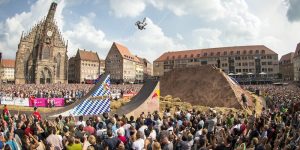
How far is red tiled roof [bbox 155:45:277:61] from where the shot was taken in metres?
120

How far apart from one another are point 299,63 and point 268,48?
12.3 m

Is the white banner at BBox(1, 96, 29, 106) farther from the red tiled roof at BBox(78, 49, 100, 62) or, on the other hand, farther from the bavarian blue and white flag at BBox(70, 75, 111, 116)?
the red tiled roof at BBox(78, 49, 100, 62)

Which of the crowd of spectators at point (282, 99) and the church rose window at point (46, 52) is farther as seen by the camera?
the church rose window at point (46, 52)

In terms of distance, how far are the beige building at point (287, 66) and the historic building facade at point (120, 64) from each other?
213 feet

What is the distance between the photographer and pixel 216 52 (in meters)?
126

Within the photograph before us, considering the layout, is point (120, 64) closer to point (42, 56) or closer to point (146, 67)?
point (146, 67)

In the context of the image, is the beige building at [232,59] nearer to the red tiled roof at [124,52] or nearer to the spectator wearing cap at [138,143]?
the red tiled roof at [124,52]

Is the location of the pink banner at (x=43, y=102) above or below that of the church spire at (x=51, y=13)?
below

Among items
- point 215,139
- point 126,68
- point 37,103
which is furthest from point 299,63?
point 215,139

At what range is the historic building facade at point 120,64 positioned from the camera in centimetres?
12556

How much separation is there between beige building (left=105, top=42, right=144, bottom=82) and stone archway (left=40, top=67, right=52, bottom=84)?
3056cm

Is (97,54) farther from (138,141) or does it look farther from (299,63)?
(138,141)

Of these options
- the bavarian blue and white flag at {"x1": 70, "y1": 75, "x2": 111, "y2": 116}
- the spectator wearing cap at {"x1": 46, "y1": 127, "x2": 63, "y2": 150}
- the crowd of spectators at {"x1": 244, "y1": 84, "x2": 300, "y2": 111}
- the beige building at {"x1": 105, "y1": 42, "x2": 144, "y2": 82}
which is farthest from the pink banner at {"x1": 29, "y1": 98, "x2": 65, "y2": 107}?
the beige building at {"x1": 105, "y1": 42, "x2": 144, "y2": 82}

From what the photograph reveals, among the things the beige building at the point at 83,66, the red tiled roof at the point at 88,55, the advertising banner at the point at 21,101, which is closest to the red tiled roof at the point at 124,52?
the red tiled roof at the point at 88,55
